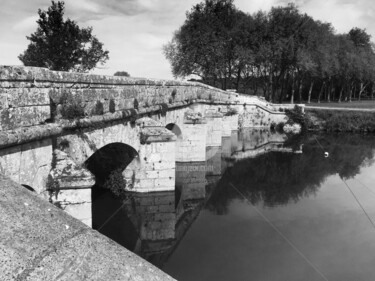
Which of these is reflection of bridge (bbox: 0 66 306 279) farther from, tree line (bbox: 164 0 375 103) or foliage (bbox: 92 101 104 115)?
tree line (bbox: 164 0 375 103)

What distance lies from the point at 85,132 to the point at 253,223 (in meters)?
4.89

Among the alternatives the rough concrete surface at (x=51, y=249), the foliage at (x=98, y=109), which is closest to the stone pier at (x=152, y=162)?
the foliage at (x=98, y=109)

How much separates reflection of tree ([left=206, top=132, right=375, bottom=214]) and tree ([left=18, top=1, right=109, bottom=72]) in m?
22.4

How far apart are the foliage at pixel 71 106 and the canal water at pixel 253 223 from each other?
302cm

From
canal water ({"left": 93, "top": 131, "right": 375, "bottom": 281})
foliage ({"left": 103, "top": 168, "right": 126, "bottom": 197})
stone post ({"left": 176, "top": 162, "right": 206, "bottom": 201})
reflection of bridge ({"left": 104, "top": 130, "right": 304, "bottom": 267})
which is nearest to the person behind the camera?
canal water ({"left": 93, "top": 131, "right": 375, "bottom": 281})

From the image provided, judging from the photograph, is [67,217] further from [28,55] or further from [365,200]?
[28,55]

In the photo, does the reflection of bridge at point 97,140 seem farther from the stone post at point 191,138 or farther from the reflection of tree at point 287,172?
the reflection of tree at point 287,172

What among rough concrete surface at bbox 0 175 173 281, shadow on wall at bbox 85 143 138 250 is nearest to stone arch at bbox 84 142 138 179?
shadow on wall at bbox 85 143 138 250

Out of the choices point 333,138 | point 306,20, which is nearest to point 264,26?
point 306,20

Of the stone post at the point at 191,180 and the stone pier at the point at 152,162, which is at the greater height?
the stone pier at the point at 152,162

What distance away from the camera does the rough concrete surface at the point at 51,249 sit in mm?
1437

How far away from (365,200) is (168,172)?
6.49m

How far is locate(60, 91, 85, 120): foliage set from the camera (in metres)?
6.03

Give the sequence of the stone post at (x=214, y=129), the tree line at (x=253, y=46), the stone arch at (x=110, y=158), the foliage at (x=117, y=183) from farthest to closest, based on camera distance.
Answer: the tree line at (x=253, y=46) < the stone post at (x=214, y=129) < the foliage at (x=117, y=183) < the stone arch at (x=110, y=158)
